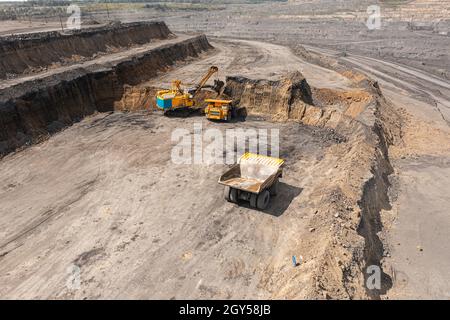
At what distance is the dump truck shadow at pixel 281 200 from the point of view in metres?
13.8

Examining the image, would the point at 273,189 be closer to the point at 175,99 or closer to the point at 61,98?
the point at 175,99

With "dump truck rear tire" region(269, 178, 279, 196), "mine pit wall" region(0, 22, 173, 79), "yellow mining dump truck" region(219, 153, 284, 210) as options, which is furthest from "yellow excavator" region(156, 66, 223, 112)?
"mine pit wall" region(0, 22, 173, 79)

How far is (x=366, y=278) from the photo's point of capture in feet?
34.8

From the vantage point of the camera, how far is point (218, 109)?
22.2m

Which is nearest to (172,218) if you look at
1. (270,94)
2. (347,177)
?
(347,177)

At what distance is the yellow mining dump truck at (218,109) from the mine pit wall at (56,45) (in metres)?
15.8

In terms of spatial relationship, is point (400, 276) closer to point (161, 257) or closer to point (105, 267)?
point (161, 257)

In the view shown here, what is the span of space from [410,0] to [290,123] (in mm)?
85081

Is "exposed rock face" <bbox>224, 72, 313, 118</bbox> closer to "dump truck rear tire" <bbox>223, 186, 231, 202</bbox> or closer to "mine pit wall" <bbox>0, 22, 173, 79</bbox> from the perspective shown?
"dump truck rear tire" <bbox>223, 186, 231, 202</bbox>

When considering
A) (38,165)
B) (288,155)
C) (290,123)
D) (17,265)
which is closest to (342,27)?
(290,123)

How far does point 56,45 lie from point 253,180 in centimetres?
2658

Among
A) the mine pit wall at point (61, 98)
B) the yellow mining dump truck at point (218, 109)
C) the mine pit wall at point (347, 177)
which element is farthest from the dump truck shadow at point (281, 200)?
the mine pit wall at point (61, 98)

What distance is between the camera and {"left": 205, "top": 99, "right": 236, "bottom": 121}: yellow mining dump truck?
22227 millimetres

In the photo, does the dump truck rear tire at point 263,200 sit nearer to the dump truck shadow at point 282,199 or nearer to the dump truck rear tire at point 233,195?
the dump truck shadow at point 282,199
